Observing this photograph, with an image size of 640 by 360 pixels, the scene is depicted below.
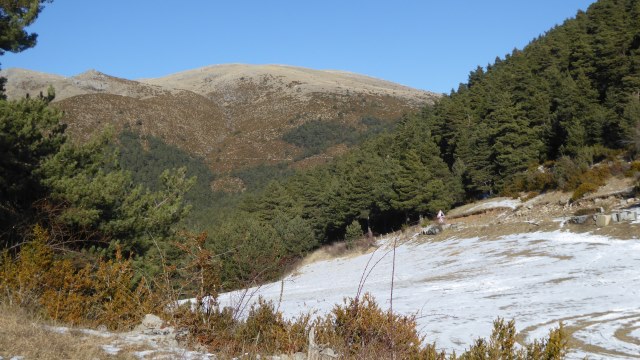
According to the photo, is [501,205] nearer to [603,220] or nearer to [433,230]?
[433,230]

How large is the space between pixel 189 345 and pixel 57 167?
963cm

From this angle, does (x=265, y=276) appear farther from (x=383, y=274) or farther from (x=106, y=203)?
(x=383, y=274)

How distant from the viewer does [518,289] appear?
14477 mm

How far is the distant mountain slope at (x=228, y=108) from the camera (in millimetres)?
129125

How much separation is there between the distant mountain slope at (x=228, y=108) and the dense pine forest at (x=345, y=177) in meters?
57.5

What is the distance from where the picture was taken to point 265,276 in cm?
464

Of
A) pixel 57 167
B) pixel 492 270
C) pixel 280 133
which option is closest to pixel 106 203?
pixel 57 167

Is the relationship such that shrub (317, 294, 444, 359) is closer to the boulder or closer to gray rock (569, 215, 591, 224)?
the boulder

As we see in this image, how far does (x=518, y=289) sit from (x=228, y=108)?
155802mm

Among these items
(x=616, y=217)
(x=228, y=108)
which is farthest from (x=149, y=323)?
(x=228, y=108)

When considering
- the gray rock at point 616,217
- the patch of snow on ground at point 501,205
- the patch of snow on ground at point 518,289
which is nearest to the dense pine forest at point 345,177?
the patch of snow on ground at point 501,205

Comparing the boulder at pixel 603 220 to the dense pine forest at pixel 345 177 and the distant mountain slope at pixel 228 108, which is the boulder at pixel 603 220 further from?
the distant mountain slope at pixel 228 108

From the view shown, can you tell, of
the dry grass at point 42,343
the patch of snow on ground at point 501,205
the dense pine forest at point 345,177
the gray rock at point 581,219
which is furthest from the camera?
the patch of snow on ground at point 501,205

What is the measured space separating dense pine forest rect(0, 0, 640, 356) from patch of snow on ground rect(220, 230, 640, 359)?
2.69 m
